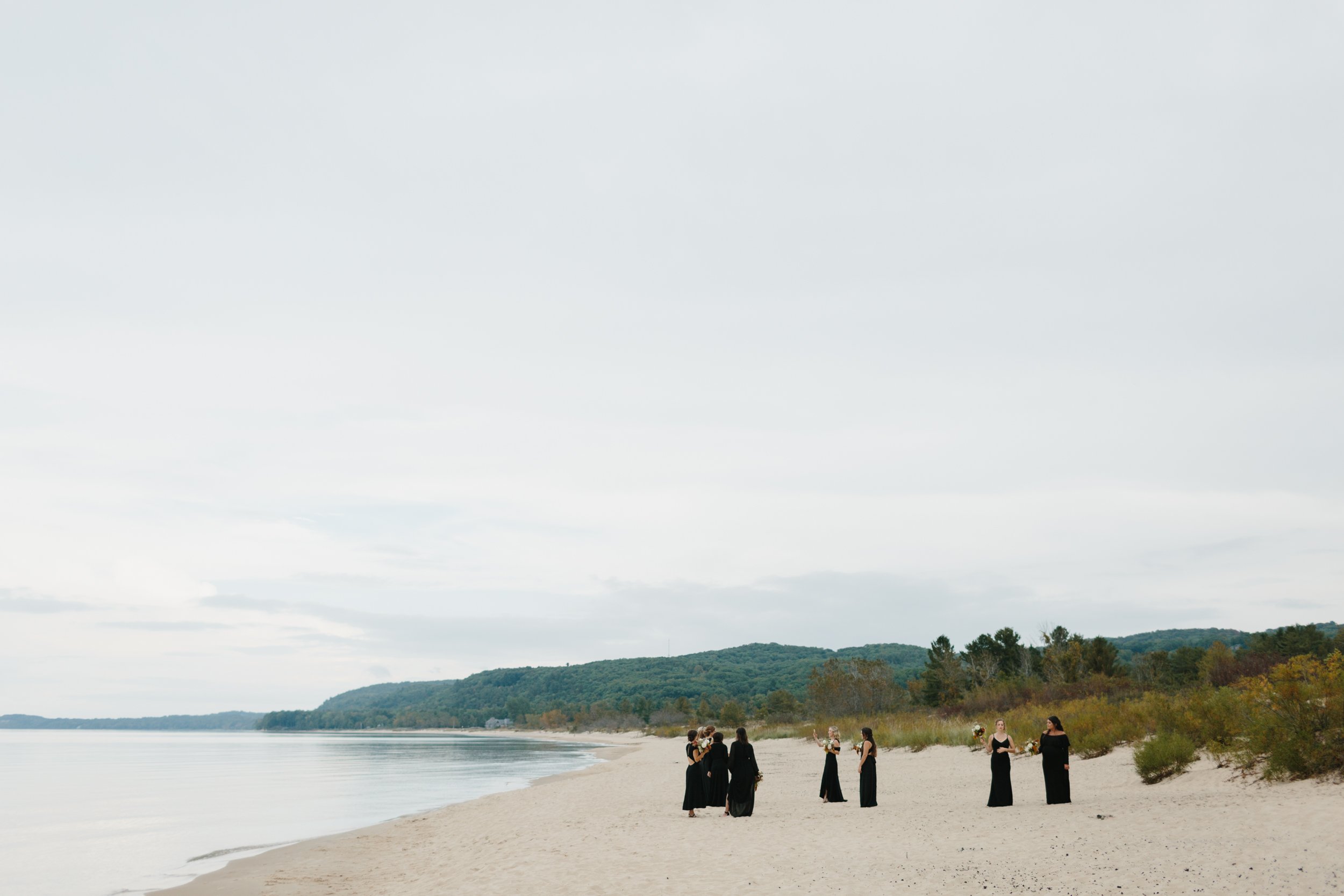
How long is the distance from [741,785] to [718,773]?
1066 millimetres

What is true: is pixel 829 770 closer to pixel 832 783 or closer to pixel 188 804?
pixel 832 783

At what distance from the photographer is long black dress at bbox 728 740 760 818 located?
1847cm

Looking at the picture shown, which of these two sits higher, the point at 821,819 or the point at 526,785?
the point at 821,819

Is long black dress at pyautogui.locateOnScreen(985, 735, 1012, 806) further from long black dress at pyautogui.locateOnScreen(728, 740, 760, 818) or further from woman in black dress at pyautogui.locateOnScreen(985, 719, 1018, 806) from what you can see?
long black dress at pyautogui.locateOnScreen(728, 740, 760, 818)

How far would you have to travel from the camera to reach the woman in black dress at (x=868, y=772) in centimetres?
1831

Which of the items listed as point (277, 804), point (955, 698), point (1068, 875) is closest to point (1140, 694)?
Result: point (955, 698)

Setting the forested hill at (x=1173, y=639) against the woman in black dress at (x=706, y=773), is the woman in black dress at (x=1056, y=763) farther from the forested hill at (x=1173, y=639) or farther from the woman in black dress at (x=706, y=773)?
the forested hill at (x=1173, y=639)

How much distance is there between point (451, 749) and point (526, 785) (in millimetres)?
61997

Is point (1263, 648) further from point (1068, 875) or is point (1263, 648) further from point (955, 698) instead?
point (1068, 875)

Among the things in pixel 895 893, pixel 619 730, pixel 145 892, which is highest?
pixel 895 893

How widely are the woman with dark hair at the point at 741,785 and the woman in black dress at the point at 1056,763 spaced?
18.1ft

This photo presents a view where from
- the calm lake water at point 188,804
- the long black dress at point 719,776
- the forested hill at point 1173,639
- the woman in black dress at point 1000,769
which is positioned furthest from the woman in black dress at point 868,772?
the forested hill at point 1173,639

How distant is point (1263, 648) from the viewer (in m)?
66.8

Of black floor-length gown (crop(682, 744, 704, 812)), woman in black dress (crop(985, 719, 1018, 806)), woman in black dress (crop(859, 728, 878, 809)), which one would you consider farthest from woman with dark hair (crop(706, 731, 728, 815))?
woman in black dress (crop(985, 719, 1018, 806))
